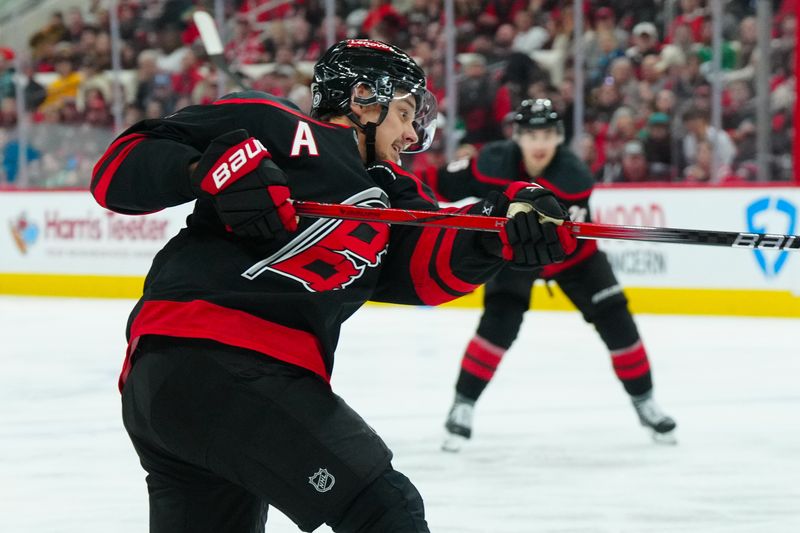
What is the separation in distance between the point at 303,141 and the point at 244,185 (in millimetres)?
141

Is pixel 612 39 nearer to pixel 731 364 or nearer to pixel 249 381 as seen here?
pixel 731 364

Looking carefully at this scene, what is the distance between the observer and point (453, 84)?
24.5 feet

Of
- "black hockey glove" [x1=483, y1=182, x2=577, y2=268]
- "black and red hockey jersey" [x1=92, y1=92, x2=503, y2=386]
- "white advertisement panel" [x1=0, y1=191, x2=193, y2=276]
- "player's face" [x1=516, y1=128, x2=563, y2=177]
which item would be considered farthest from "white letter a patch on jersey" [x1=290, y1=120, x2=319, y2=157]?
"white advertisement panel" [x1=0, y1=191, x2=193, y2=276]

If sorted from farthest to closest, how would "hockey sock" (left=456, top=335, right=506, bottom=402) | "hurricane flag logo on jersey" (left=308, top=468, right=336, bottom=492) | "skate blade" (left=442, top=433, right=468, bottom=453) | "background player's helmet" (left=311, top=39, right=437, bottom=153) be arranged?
"hockey sock" (left=456, top=335, right=506, bottom=402), "skate blade" (left=442, top=433, right=468, bottom=453), "background player's helmet" (left=311, top=39, right=437, bottom=153), "hurricane flag logo on jersey" (left=308, top=468, right=336, bottom=492)

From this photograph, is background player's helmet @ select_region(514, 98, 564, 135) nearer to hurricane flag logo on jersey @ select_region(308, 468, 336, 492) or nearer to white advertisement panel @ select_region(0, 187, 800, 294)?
hurricane flag logo on jersey @ select_region(308, 468, 336, 492)

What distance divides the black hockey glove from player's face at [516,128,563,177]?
208cm

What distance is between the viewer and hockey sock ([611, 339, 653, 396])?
12.0ft

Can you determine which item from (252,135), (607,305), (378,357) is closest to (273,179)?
(252,135)

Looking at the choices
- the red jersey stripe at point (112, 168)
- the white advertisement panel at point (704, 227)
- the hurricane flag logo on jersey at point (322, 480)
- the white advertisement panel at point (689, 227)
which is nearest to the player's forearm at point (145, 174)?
the red jersey stripe at point (112, 168)

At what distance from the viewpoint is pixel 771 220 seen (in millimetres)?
6098

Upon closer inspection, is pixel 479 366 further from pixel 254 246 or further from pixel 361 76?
pixel 254 246

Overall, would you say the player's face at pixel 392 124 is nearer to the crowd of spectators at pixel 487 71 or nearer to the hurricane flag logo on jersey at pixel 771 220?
the crowd of spectators at pixel 487 71

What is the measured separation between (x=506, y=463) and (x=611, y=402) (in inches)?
40.2

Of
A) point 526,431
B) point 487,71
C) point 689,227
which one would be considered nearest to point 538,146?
point 526,431
